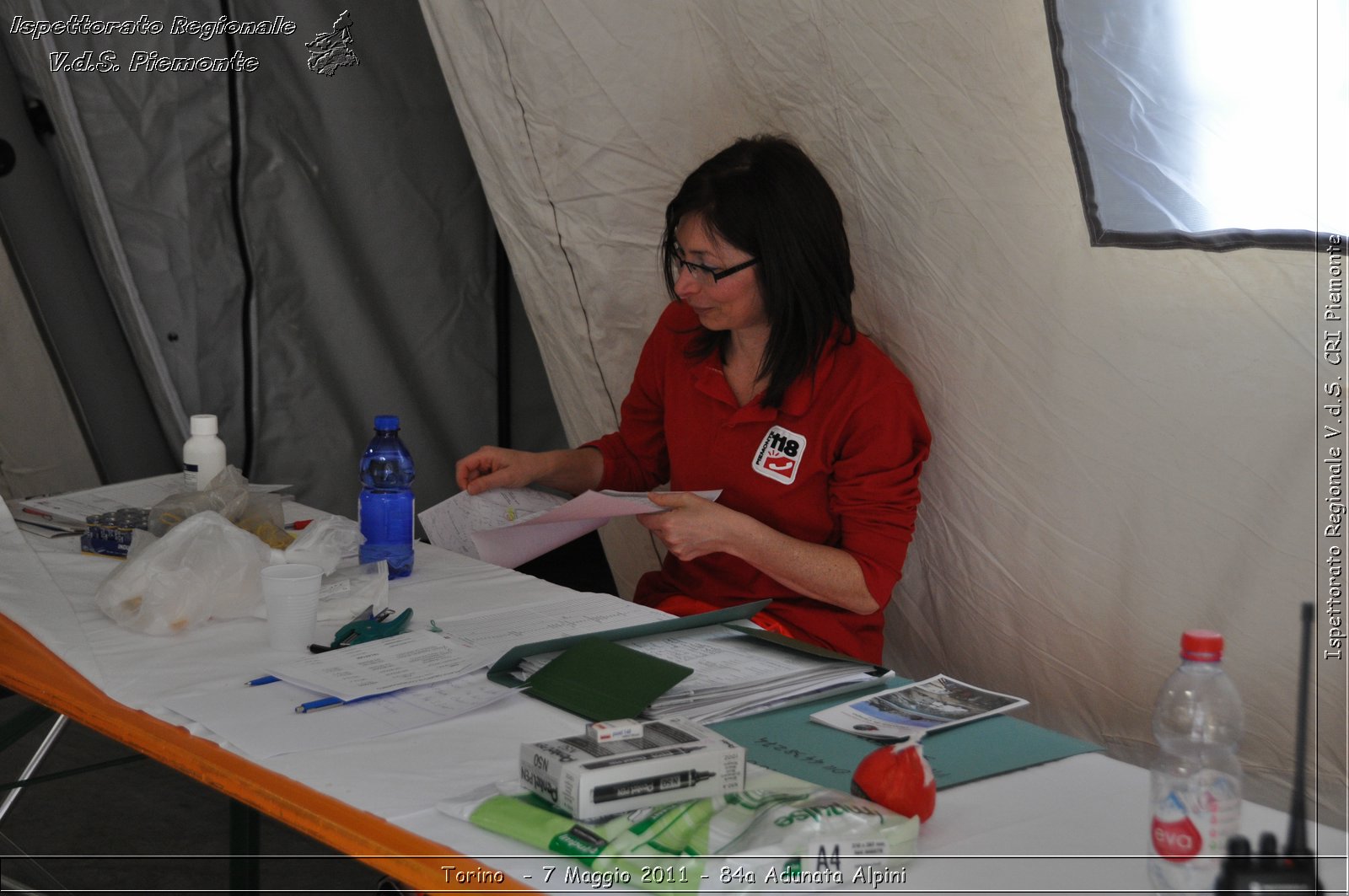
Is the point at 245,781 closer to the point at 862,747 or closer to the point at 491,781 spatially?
the point at 491,781

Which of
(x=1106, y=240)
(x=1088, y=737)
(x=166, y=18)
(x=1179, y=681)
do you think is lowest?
(x=1088, y=737)

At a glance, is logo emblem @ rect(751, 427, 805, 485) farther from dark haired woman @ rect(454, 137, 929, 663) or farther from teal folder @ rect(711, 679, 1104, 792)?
teal folder @ rect(711, 679, 1104, 792)

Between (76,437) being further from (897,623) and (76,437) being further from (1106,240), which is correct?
(1106,240)

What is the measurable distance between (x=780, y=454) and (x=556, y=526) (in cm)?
34

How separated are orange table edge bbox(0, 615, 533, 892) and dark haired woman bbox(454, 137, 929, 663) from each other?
65 centimetres

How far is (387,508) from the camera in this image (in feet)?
4.98

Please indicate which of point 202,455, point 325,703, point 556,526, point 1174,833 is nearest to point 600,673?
point 325,703

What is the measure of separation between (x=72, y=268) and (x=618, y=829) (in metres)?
2.15

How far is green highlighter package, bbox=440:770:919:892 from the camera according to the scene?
0.80 metres

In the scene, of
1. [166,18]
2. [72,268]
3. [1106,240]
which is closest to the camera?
[1106,240]

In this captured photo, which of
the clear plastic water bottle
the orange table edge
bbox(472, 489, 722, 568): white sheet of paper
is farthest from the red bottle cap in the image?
bbox(472, 489, 722, 568): white sheet of paper

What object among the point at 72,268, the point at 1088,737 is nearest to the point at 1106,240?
the point at 1088,737

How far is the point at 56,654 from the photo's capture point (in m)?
1.22

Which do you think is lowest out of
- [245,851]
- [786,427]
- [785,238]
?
[245,851]
